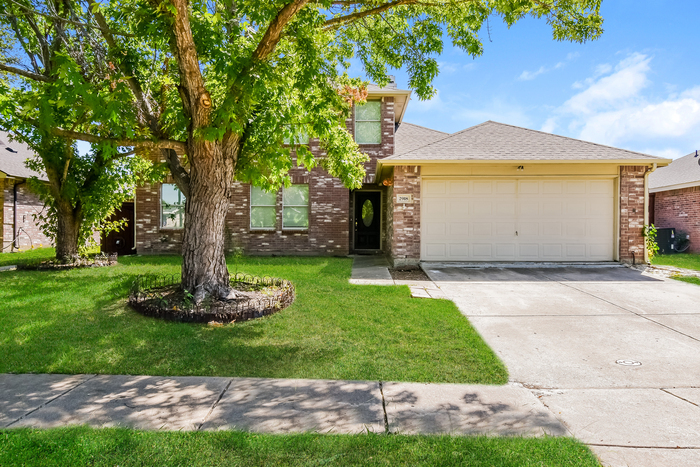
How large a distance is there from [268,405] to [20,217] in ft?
A: 61.5

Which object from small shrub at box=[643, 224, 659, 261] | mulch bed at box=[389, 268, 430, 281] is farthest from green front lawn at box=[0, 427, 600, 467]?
small shrub at box=[643, 224, 659, 261]

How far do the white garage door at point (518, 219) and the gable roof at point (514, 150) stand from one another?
2.55ft

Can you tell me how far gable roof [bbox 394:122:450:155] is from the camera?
14.2 meters

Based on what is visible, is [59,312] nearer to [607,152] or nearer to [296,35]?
[296,35]

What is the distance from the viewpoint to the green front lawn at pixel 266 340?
3949 mm

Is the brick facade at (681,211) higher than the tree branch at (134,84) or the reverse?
the reverse

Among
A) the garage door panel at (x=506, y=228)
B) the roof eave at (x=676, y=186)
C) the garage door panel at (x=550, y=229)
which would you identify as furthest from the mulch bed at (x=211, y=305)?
the roof eave at (x=676, y=186)

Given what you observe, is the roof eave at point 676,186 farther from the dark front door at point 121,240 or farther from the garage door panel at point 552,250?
the dark front door at point 121,240

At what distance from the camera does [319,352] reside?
4.45m

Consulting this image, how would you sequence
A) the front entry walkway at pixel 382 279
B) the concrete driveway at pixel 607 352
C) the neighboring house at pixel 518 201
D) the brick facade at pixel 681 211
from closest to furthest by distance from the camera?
the concrete driveway at pixel 607 352
the front entry walkway at pixel 382 279
the neighboring house at pixel 518 201
the brick facade at pixel 681 211

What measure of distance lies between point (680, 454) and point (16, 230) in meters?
21.0

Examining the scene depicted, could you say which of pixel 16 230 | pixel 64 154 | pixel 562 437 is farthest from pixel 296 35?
pixel 16 230

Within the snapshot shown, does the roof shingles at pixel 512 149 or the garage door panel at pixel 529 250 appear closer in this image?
the roof shingles at pixel 512 149

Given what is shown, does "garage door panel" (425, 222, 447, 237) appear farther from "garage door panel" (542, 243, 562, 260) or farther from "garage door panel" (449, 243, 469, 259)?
"garage door panel" (542, 243, 562, 260)
